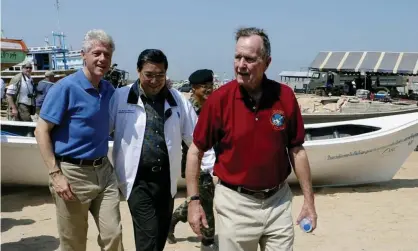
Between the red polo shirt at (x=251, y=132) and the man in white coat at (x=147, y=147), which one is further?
the man in white coat at (x=147, y=147)

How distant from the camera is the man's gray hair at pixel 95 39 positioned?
294 centimetres

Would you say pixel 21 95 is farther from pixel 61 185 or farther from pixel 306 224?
pixel 306 224

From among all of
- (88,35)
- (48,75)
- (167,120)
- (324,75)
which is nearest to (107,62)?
→ (88,35)

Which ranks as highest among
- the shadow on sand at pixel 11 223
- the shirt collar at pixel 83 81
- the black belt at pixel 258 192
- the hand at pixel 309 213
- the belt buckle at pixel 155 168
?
the shirt collar at pixel 83 81

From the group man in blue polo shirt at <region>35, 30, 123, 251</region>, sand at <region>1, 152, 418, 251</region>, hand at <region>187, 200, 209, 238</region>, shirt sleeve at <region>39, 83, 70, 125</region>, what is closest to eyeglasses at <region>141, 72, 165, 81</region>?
man in blue polo shirt at <region>35, 30, 123, 251</region>

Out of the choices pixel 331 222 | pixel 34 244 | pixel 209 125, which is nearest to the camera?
pixel 209 125

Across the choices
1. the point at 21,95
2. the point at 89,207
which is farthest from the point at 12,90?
the point at 89,207

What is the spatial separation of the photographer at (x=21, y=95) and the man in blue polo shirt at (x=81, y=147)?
7.55 meters

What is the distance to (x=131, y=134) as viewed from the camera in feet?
A: 9.84

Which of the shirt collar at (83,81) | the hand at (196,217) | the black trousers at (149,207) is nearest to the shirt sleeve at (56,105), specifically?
the shirt collar at (83,81)

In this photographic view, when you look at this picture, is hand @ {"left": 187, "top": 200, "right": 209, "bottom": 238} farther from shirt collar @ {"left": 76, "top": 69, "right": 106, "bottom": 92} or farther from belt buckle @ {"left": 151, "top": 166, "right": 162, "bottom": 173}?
shirt collar @ {"left": 76, "top": 69, "right": 106, "bottom": 92}

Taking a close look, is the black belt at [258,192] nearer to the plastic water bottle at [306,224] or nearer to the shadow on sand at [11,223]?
the plastic water bottle at [306,224]

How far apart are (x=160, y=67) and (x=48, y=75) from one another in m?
8.55

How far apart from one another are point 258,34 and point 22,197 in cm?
546
